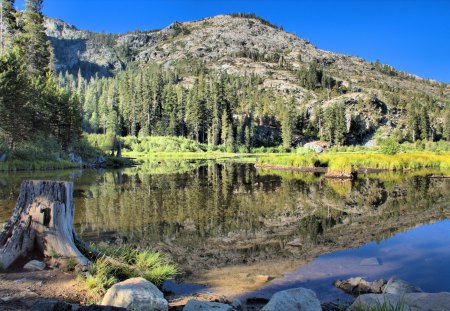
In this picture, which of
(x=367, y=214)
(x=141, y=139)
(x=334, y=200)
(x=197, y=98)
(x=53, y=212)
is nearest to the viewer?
(x=53, y=212)

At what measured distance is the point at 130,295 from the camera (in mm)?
6062

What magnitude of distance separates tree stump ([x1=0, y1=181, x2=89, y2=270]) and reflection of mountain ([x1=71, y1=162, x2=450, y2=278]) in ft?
11.1

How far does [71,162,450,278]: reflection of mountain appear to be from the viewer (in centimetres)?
1177

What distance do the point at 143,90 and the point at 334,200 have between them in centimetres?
10534

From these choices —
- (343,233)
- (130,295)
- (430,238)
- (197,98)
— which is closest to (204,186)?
(343,233)

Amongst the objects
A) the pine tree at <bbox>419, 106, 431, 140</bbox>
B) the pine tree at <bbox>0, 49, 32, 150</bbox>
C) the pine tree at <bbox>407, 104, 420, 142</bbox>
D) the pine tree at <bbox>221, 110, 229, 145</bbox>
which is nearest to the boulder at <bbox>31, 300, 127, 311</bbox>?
the pine tree at <bbox>0, 49, 32, 150</bbox>

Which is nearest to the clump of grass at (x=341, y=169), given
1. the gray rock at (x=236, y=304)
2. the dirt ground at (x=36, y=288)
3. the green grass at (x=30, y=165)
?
the green grass at (x=30, y=165)

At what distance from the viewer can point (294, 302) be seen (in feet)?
20.6

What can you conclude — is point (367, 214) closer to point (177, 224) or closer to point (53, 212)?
point (177, 224)

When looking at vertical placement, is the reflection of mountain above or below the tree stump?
below

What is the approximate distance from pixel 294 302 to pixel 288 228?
8194mm

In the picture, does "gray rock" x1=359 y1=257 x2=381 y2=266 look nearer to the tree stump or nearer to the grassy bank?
the tree stump

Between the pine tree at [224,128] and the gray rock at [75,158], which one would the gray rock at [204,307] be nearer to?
the gray rock at [75,158]

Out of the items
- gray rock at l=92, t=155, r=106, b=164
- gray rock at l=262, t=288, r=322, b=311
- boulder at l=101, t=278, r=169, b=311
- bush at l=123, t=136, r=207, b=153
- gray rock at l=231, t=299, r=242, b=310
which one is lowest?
gray rock at l=231, t=299, r=242, b=310
